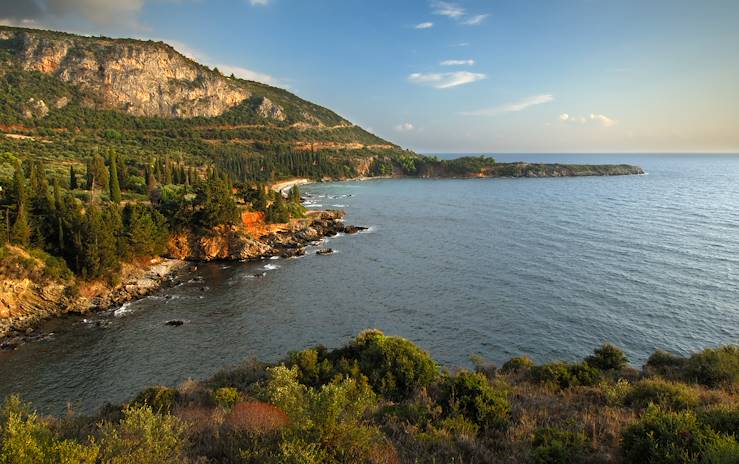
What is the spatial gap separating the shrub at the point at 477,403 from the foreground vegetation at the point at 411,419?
0.05 m

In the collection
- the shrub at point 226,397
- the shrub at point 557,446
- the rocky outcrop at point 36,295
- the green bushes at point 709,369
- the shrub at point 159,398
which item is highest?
the shrub at point 557,446

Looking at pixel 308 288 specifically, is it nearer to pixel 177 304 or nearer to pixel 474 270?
pixel 177 304

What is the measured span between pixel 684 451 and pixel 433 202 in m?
117

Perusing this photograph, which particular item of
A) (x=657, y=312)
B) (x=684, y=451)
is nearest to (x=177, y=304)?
(x=684, y=451)

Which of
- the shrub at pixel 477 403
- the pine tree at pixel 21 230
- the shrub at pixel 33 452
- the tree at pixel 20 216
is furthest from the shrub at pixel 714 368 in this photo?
the tree at pixel 20 216

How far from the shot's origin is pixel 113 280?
49.2 meters

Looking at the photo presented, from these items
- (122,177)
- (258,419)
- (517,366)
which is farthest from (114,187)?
(258,419)

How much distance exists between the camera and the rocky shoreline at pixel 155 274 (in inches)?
1594

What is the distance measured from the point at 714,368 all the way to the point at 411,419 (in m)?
18.3

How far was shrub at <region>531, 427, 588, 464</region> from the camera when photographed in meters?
11.9

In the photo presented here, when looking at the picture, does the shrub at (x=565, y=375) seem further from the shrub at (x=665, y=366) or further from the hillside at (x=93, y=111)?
the hillside at (x=93, y=111)

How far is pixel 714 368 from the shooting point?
22688mm

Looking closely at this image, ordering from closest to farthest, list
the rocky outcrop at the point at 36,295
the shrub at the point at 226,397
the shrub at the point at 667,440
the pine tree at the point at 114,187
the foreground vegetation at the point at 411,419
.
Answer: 1. the foreground vegetation at the point at 411,419
2. the shrub at the point at 667,440
3. the shrub at the point at 226,397
4. the rocky outcrop at the point at 36,295
5. the pine tree at the point at 114,187

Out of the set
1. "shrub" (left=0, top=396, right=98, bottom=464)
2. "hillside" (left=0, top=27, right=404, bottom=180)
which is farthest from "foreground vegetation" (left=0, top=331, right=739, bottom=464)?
"hillside" (left=0, top=27, right=404, bottom=180)
